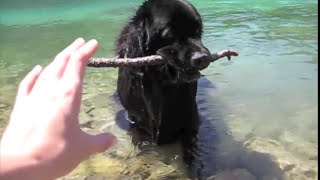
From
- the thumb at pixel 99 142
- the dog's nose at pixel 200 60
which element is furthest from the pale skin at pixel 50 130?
the dog's nose at pixel 200 60

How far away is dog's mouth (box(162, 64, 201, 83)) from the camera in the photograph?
9.47 ft

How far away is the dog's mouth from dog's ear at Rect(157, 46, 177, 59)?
0.29ft

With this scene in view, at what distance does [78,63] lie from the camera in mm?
1104

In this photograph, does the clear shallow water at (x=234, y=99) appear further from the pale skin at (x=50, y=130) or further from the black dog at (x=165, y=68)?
the pale skin at (x=50, y=130)

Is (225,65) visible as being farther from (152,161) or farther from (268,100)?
(152,161)

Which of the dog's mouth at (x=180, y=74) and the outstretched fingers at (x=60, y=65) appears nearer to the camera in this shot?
the outstretched fingers at (x=60, y=65)

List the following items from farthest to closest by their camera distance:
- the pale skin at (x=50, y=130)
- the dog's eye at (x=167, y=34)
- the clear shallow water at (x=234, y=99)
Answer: the clear shallow water at (x=234, y=99), the dog's eye at (x=167, y=34), the pale skin at (x=50, y=130)

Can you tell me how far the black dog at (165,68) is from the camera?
9.47ft

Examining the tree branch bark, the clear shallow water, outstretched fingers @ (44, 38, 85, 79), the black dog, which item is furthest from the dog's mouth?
outstretched fingers @ (44, 38, 85, 79)

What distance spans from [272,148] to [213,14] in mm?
5315

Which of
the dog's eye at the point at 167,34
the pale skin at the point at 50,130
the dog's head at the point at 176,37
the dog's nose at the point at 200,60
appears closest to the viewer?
the pale skin at the point at 50,130

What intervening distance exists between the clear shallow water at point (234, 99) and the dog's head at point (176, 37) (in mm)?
600

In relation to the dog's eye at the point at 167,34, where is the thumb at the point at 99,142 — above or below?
above

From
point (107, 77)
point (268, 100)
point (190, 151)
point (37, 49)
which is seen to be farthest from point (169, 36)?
point (37, 49)
